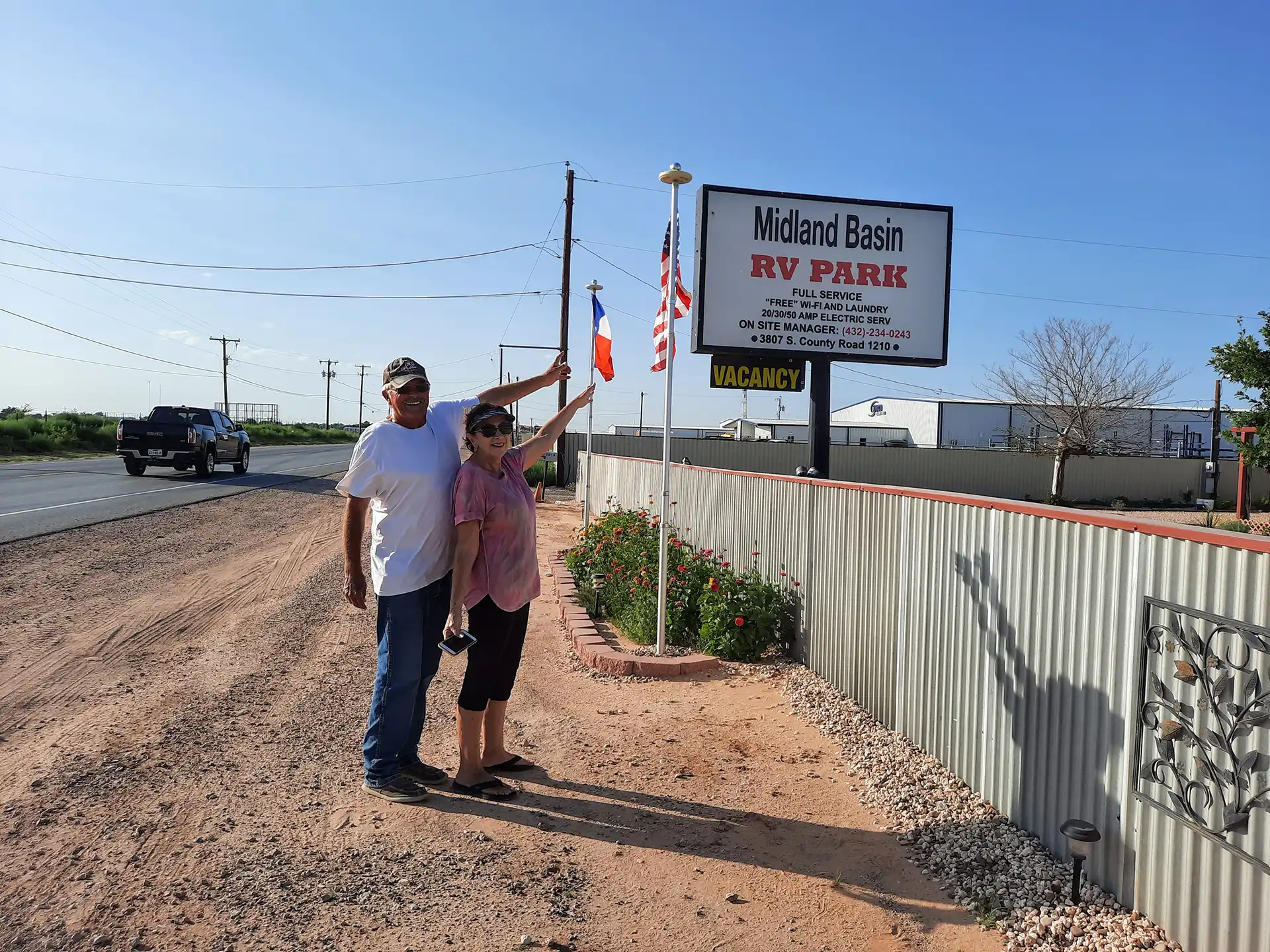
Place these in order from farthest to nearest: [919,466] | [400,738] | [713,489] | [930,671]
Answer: [919,466]
[713,489]
[930,671]
[400,738]

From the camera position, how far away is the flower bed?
21.1ft

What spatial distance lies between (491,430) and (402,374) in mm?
476

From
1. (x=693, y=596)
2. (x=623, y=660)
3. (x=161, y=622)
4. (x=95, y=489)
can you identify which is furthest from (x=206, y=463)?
(x=623, y=660)

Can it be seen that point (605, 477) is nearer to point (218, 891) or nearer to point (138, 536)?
point (138, 536)

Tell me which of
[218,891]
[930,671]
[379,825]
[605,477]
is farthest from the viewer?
[605,477]

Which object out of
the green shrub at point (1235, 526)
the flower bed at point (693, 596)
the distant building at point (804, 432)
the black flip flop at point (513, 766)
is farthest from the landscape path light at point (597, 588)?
the distant building at point (804, 432)

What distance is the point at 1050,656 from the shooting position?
11.1ft

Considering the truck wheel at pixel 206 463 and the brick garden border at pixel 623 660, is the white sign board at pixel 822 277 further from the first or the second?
the truck wheel at pixel 206 463

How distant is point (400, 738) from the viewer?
3.90m

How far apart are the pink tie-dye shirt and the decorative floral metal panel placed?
2.28 m

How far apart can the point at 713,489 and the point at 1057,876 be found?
558 cm

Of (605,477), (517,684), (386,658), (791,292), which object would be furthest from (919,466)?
(386,658)

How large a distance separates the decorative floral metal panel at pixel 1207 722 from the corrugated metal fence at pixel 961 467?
25.5m

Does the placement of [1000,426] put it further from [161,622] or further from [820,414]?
[161,622]
